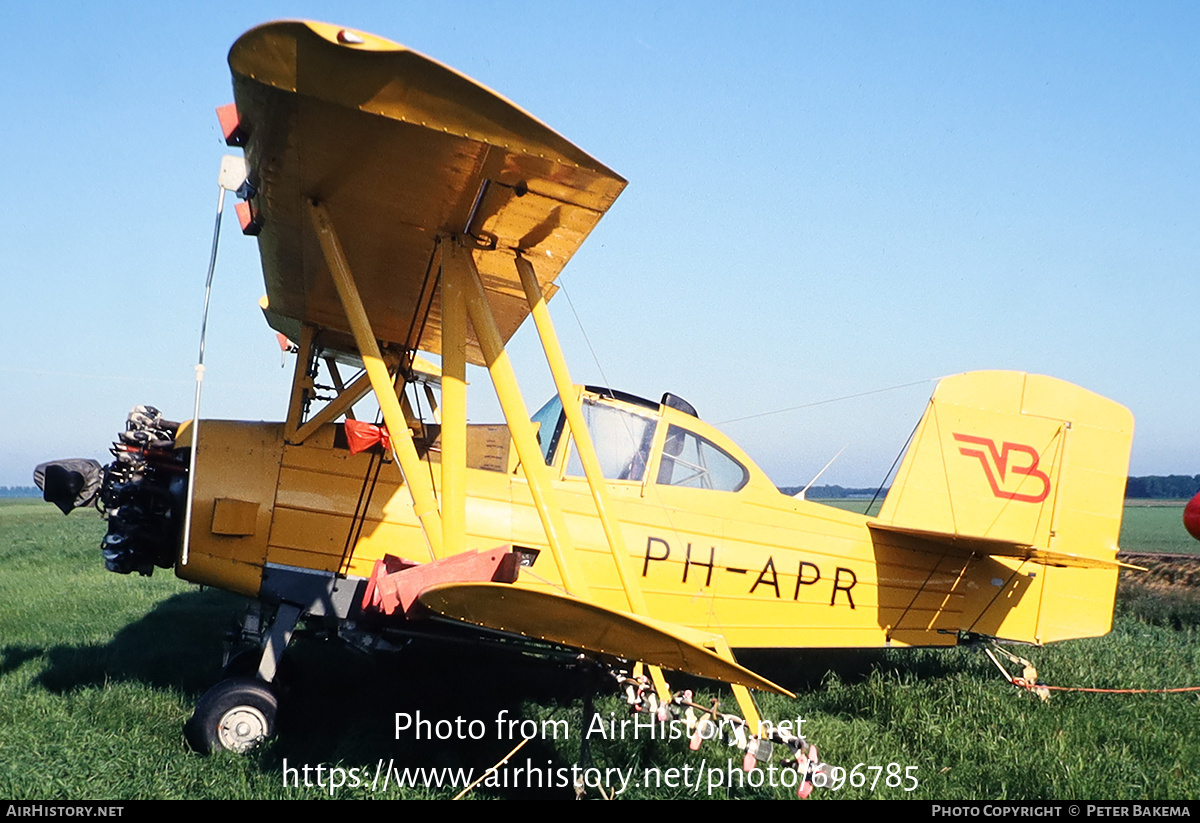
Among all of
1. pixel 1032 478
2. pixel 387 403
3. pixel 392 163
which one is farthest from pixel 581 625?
pixel 1032 478

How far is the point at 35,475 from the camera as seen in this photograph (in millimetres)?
5348

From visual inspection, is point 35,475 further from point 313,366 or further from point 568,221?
point 568,221

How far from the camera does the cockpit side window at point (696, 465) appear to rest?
6082mm

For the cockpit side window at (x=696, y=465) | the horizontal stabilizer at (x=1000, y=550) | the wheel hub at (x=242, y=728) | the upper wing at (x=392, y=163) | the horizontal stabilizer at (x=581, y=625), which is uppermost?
the upper wing at (x=392, y=163)

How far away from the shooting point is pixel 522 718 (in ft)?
19.2

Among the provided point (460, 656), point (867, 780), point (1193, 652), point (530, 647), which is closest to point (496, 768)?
point (530, 647)

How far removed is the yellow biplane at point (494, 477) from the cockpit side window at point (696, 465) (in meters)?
0.02

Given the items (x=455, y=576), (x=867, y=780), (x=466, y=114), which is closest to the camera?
(x=466, y=114)

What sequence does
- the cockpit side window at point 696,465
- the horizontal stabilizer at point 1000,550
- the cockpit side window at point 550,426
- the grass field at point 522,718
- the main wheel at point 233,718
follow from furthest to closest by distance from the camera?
1. the cockpit side window at point 696,465
2. the cockpit side window at point 550,426
3. the horizontal stabilizer at point 1000,550
4. the main wheel at point 233,718
5. the grass field at point 522,718

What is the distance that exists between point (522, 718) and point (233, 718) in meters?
1.89

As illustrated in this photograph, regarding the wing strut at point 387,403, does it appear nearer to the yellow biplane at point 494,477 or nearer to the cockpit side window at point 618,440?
the yellow biplane at point 494,477

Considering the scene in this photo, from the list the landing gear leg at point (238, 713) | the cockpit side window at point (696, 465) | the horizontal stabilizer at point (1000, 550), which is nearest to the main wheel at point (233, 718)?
the landing gear leg at point (238, 713)

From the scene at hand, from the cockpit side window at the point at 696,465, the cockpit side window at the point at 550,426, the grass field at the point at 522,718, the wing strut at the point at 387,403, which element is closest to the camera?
the wing strut at the point at 387,403

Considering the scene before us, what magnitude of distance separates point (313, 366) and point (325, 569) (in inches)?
78.8
